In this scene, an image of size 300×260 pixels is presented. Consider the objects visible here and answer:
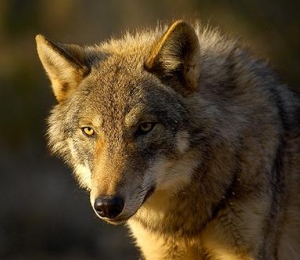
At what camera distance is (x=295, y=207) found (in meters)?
8.11

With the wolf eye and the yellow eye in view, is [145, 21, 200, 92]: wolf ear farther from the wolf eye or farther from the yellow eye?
the yellow eye

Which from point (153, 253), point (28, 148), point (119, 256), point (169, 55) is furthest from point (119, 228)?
point (169, 55)

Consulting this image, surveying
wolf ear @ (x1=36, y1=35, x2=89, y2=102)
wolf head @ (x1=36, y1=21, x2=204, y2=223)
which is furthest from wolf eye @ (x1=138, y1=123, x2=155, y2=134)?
Result: wolf ear @ (x1=36, y1=35, x2=89, y2=102)

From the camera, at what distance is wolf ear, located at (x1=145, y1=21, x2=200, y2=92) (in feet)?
24.2

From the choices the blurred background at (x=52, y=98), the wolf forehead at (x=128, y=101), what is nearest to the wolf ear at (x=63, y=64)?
the wolf forehead at (x=128, y=101)

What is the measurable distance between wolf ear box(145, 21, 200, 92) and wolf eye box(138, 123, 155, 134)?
1.34 ft

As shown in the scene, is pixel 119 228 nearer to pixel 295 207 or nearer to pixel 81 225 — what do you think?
pixel 81 225

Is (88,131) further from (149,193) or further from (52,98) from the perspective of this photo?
(52,98)

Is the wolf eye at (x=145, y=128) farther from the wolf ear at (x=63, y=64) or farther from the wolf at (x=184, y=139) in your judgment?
the wolf ear at (x=63, y=64)

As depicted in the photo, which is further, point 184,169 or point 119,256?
point 119,256

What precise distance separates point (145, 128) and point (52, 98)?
30.9ft

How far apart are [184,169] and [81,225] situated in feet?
27.4

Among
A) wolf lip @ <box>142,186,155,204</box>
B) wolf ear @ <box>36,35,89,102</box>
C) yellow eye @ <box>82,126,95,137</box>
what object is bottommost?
wolf lip @ <box>142,186,155,204</box>

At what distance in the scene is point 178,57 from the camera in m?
7.45
